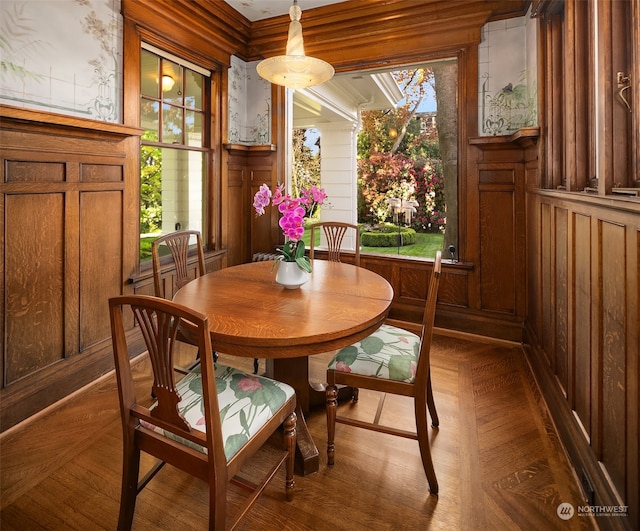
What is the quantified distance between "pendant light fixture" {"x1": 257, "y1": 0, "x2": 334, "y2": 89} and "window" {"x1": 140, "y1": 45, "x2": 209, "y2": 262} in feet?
4.29

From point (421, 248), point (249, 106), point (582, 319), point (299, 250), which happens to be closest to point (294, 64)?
point (299, 250)

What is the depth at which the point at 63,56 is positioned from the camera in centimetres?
224

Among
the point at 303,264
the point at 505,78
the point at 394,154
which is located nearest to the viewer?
the point at 303,264

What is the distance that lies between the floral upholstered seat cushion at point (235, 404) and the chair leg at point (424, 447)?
0.55 meters

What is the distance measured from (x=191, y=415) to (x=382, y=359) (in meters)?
0.83

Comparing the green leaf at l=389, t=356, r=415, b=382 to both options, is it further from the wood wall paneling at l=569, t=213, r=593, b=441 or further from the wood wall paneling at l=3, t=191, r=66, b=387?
the wood wall paneling at l=3, t=191, r=66, b=387

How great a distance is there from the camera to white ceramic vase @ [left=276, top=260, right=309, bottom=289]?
6.37 feet

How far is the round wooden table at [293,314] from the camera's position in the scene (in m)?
1.37

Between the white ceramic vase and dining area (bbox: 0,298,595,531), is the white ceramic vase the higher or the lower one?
the higher one

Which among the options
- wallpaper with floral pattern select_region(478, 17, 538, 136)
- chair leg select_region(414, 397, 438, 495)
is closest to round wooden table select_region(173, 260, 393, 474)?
chair leg select_region(414, 397, 438, 495)

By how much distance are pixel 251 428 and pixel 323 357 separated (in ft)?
5.61

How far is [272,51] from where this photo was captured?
387 cm

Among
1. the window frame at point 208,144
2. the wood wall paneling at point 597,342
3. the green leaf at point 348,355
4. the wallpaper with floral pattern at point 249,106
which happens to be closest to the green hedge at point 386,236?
the wallpaper with floral pattern at point 249,106

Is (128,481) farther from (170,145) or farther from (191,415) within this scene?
(170,145)
